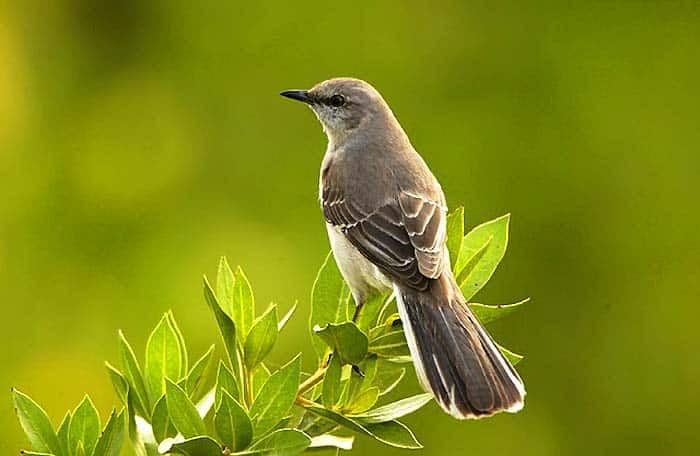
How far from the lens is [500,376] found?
2.99 metres

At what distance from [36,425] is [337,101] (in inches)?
105

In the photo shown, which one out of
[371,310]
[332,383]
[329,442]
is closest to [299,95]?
[371,310]

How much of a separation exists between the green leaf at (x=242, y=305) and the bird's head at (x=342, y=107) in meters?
2.08

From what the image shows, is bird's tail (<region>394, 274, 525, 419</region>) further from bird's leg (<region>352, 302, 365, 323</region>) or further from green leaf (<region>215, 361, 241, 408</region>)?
green leaf (<region>215, 361, 241, 408</region>)

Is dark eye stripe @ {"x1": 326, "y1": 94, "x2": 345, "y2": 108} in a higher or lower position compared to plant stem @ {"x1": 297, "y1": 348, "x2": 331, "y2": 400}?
higher

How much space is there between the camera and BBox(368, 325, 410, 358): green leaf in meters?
2.83

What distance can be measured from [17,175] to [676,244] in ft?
10.7

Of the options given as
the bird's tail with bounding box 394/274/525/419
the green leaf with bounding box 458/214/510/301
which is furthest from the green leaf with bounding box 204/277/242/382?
the green leaf with bounding box 458/214/510/301

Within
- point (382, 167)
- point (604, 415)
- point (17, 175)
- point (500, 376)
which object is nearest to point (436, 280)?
point (500, 376)

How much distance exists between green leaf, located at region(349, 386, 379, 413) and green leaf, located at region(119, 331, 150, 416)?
471 mm

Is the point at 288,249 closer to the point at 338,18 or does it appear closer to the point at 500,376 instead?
the point at 338,18

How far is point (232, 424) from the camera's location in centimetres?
230

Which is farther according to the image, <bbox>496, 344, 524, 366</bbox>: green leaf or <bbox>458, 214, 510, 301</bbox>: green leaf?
<bbox>458, 214, 510, 301</bbox>: green leaf

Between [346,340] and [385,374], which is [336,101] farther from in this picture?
[346,340]
